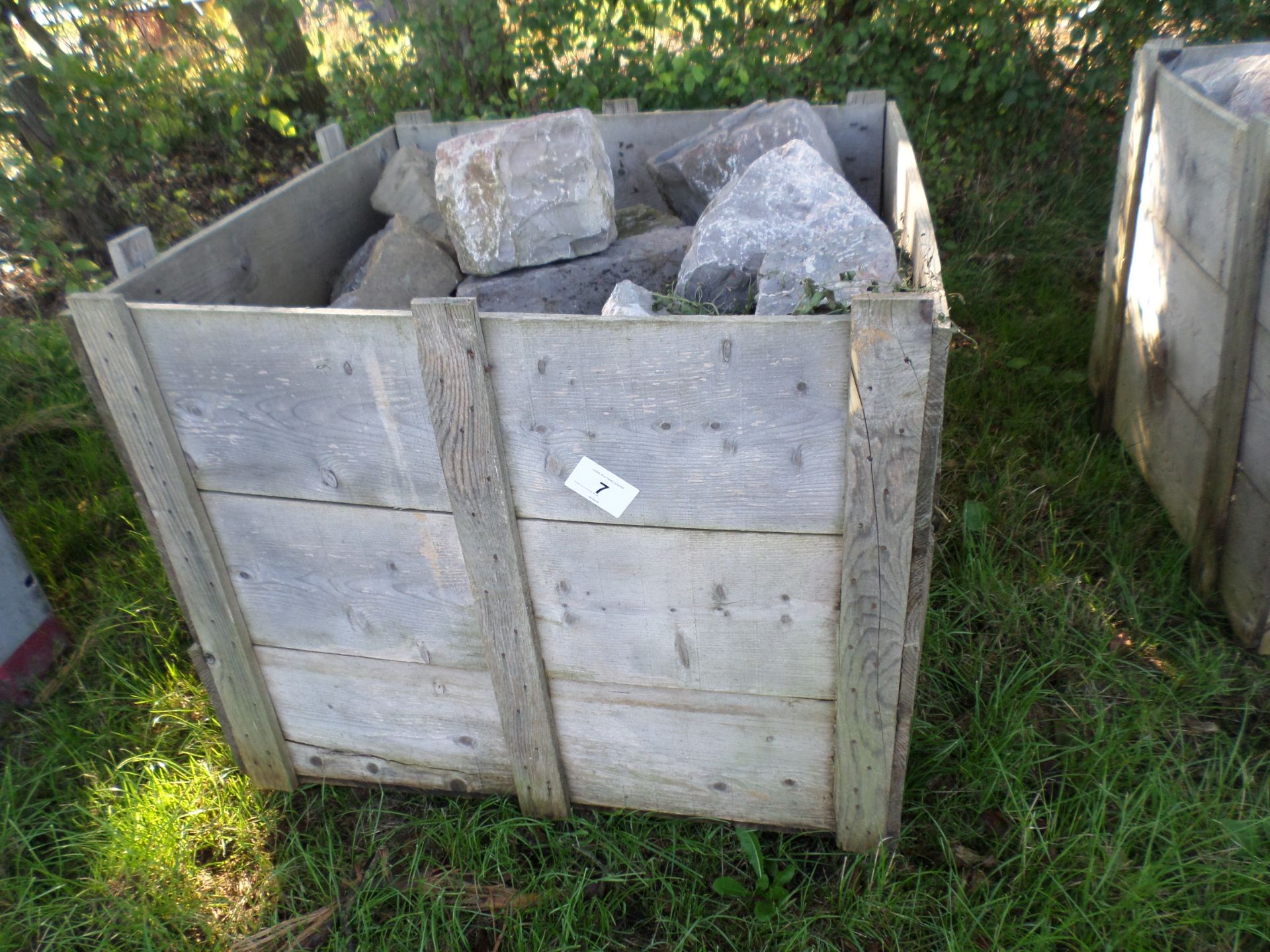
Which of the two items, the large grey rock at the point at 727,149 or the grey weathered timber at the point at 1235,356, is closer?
the grey weathered timber at the point at 1235,356

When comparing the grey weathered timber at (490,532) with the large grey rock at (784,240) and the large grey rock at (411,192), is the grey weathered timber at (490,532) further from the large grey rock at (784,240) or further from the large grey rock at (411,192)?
the large grey rock at (411,192)

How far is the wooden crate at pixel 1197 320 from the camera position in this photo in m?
2.42

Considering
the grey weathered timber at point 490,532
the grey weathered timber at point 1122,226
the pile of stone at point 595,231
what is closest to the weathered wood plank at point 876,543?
the pile of stone at point 595,231

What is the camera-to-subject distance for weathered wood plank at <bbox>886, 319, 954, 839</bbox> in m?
1.52

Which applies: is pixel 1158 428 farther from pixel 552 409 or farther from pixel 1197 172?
pixel 552 409

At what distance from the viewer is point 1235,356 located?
2486mm

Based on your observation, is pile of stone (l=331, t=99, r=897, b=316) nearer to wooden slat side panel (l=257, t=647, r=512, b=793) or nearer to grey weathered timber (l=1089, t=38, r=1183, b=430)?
wooden slat side panel (l=257, t=647, r=512, b=793)

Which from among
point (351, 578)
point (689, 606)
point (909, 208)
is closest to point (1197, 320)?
point (909, 208)

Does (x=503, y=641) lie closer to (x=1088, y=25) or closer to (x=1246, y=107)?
(x=1246, y=107)

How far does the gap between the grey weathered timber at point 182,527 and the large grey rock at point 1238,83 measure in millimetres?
2668

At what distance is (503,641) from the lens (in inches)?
77.9

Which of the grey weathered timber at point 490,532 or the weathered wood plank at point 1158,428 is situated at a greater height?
the grey weathered timber at point 490,532

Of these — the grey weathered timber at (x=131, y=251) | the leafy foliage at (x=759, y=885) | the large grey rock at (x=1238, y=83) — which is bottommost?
the leafy foliage at (x=759, y=885)

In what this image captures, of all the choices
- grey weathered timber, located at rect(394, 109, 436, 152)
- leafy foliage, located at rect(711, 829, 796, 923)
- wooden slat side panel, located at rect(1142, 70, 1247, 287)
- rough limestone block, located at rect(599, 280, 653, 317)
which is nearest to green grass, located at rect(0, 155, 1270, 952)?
leafy foliage, located at rect(711, 829, 796, 923)
